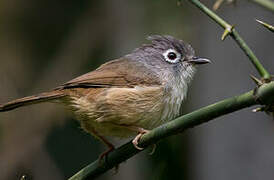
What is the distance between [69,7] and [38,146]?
8.88 ft

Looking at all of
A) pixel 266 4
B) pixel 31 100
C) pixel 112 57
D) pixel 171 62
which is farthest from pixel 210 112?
pixel 112 57

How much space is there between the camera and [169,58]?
197 inches

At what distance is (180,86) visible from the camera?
4586 mm

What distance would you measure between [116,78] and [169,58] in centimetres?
70

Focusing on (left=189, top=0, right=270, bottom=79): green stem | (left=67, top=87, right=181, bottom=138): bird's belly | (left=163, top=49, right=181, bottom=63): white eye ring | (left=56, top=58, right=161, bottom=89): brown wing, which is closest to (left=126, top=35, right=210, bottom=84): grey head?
(left=163, top=49, right=181, bottom=63): white eye ring

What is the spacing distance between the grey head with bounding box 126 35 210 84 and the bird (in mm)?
11

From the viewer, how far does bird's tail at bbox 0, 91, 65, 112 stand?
3695 millimetres

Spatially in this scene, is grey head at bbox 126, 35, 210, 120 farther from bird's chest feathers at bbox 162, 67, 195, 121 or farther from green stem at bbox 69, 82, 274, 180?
green stem at bbox 69, 82, 274, 180

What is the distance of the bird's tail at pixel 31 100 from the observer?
3695 millimetres

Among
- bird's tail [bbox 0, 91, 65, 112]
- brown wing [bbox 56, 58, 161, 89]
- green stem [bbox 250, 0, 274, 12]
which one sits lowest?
bird's tail [bbox 0, 91, 65, 112]

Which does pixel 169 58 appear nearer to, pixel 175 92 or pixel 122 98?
pixel 175 92

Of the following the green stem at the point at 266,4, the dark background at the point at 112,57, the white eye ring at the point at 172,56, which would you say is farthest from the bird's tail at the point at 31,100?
the green stem at the point at 266,4

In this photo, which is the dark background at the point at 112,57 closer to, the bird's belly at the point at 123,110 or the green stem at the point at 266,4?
the bird's belly at the point at 123,110

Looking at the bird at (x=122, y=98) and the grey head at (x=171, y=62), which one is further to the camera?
the grey head at (x=171, y=62)
